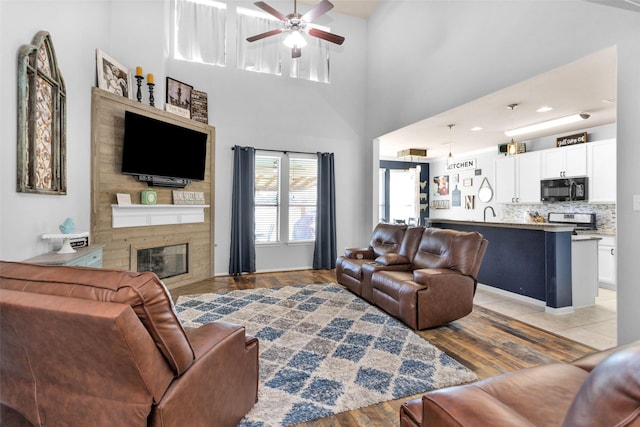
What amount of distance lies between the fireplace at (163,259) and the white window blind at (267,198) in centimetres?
137

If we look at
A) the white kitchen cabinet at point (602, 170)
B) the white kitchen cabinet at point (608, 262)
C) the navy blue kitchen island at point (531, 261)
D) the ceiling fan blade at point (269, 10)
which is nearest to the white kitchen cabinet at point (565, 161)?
the white kitchen cabinet at point (602, 170)

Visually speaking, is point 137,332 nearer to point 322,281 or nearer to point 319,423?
point 319,423

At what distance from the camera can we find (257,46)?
5.73m

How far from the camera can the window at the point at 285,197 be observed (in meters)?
5.78

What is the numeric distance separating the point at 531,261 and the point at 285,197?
400cm

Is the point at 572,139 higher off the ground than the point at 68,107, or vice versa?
the point at 572,139

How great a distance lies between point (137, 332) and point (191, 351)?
319mm

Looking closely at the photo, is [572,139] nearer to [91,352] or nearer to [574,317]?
[574,317]

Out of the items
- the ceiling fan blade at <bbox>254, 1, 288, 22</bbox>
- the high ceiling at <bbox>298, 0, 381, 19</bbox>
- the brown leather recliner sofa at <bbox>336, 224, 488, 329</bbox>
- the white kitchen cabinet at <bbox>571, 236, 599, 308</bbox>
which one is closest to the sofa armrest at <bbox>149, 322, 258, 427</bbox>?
the brown leather recliner sofa at <bbox>336, 224, 488, 329</bbox>

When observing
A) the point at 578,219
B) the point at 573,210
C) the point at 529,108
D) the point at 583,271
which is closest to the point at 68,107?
the point at 529,108

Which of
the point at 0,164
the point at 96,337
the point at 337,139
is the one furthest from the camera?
the point at 337,139

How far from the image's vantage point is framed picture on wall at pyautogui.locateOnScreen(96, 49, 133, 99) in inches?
148

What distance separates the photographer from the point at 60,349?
1046mm

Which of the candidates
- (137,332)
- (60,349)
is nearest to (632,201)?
(137,332)
